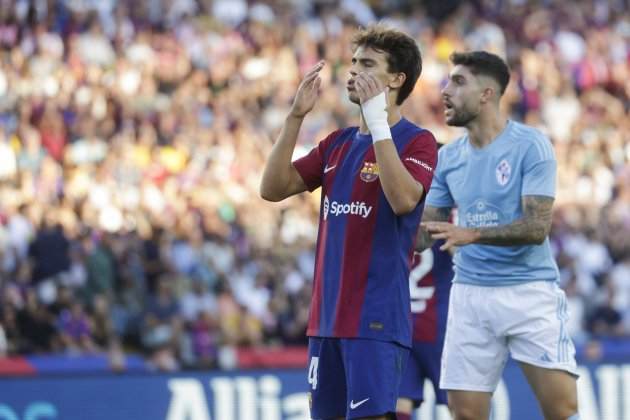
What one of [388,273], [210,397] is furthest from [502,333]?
[210,397]

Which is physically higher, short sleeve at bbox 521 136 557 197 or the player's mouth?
the player's mouth

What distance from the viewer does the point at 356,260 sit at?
6586 millimetres

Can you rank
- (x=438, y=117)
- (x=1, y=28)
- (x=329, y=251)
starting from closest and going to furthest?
(x=329, y=251), (x=1, y=28), (x=438, y=117)

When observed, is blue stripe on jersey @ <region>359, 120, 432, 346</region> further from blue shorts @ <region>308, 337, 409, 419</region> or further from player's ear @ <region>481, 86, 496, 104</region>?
player's ear @ <region>481, 86, 496, 104</region>

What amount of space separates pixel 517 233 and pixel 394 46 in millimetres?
1331

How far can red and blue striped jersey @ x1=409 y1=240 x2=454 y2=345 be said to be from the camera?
909 cm

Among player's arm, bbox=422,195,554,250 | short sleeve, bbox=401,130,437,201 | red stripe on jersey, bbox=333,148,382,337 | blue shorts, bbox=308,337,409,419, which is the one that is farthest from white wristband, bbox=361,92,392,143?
blue shorts, bbox=308,337,409,419

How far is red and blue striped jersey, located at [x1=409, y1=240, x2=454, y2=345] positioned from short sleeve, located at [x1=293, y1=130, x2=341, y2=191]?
92.6 inches

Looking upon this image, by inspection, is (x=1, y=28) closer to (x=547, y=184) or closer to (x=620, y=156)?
(x=620, y=156)

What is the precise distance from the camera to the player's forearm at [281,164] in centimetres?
662

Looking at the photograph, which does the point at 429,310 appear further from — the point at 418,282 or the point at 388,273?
the point at 388,273

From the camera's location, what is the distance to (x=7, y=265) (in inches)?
570

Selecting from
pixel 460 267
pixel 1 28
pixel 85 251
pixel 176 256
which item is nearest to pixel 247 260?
pixel 176 256

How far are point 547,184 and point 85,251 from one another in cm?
812
